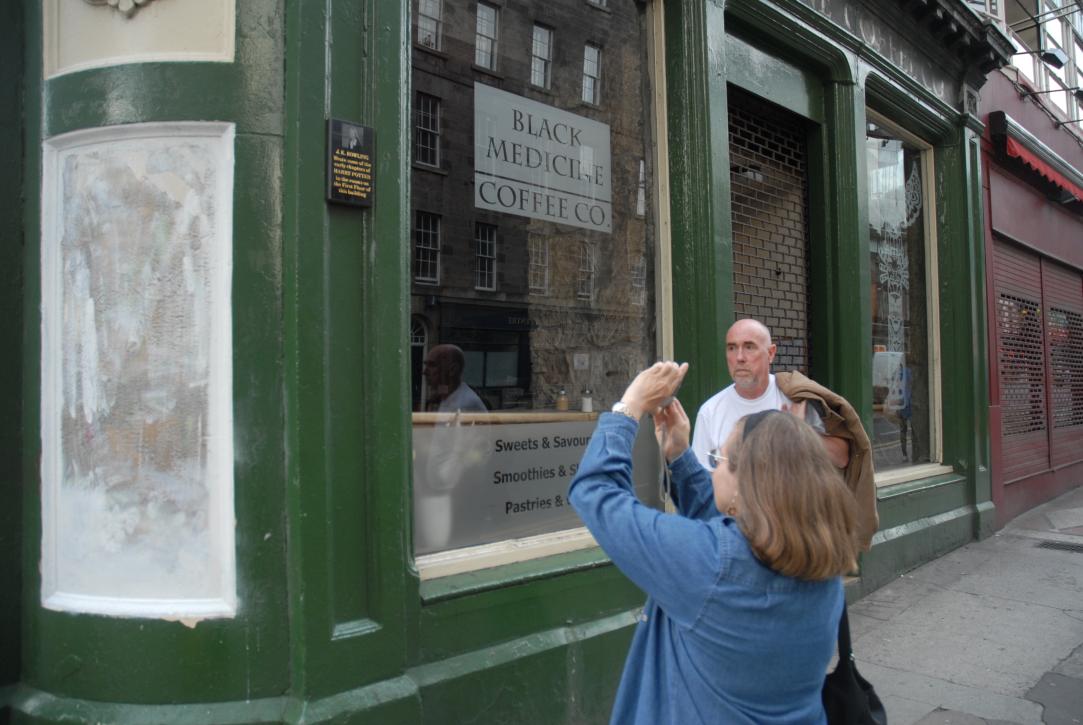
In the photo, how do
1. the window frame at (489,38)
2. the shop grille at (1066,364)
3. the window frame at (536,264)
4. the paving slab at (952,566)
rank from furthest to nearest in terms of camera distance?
the shop grille at (1066,364)
the paving slab at (952,566)
the window frame at (536,264)
the window frame at (489,38)

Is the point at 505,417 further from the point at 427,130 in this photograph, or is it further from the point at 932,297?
the point at 932,297

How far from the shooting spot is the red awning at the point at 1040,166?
389 inches

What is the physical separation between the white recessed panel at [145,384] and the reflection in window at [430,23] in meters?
1.40

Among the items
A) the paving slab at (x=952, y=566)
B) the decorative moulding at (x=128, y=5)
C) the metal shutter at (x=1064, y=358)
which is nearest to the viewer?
the decorative moulding at (x=128, y=5)

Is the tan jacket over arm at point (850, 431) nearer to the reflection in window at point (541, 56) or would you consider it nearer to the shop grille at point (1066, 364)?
the reflection in window at point (541, 56)

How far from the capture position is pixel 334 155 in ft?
11.0

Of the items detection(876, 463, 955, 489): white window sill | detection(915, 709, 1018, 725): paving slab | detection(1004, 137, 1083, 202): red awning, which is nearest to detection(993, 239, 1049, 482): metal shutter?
detection(1004, 137, 1083, 202): red awning

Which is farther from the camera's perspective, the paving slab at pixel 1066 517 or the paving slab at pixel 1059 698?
the paving slab at pixel 1066 517

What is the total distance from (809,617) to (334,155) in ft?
8.08

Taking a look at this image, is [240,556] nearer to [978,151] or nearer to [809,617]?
[809,617]

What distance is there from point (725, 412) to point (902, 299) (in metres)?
4.90

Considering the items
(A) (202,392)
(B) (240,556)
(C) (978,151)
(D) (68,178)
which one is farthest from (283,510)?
(C) (978,151)

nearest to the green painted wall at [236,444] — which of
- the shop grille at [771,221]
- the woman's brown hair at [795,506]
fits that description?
the woman's brown hair at [795,506]

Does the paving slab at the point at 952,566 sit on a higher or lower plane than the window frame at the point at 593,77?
lower
